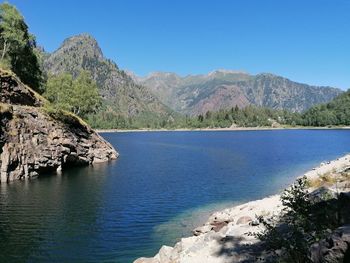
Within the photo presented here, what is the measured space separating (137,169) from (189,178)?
16856 millimetres

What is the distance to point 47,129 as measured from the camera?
80438 mm

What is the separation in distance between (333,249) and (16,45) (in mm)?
101175

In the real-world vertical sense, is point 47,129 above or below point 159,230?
above

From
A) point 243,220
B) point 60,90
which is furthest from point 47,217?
point 60,90

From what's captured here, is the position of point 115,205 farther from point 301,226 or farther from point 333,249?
point 333,249

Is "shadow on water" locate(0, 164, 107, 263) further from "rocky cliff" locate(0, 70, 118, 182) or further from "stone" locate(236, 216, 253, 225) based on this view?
"stone" locate(236, 216, 253, 225)

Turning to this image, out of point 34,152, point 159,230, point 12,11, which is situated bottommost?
point 159,230

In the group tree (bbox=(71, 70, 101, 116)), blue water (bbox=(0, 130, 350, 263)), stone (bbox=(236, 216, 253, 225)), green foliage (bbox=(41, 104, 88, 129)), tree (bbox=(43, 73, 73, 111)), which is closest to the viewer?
blue water (bbox=(0, 130, 350, 263))

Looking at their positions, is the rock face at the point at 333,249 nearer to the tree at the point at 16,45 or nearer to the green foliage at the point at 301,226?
the green foliage at the point at 301,226

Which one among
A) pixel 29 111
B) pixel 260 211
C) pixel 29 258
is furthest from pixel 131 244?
pixel 29 111

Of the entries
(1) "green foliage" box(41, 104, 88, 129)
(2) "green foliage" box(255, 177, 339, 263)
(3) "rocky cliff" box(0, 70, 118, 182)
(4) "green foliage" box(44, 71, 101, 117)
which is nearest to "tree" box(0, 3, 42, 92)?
(1) "green foliage" box(41, 104, 88, 129)

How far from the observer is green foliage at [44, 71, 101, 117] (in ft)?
440

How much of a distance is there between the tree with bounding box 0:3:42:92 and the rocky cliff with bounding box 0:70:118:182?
18.1m

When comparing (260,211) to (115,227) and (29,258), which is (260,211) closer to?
(115,227)
